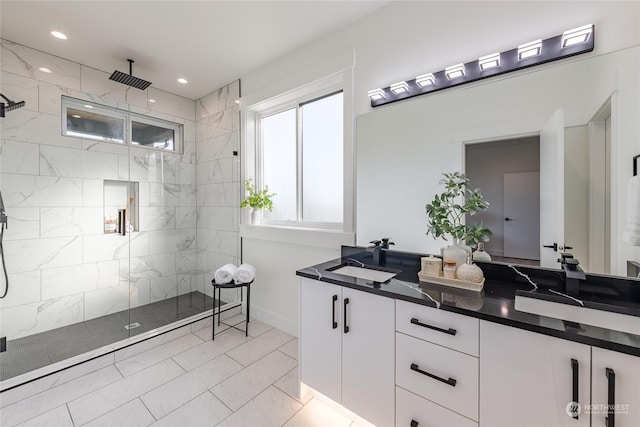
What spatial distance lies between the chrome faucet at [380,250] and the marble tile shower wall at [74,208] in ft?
8.56

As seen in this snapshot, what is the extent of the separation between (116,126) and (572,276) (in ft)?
13.3

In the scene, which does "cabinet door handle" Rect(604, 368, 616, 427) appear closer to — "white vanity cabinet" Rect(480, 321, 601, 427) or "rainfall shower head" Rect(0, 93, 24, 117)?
"white vanity cabinet" Rect(480, 321, 601, 427)

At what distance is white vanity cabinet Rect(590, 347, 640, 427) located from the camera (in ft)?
2.56

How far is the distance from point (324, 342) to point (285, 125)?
2.18m

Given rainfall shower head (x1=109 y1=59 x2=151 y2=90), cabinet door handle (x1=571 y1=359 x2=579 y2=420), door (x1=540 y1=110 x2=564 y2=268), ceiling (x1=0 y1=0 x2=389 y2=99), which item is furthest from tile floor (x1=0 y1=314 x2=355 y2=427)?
ceiling (x1=0 y1=0 x2=389 y2=99)

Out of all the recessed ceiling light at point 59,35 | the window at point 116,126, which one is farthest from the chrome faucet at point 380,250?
the recessed ceiling light at point 59,35

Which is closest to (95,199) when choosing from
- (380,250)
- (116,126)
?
(116,126)

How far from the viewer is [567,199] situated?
4.17ft

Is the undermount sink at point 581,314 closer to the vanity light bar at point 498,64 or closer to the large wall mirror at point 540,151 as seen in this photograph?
the large wall mirror at point 540,151

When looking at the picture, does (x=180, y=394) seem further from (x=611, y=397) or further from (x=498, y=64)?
(x=498, y=64)

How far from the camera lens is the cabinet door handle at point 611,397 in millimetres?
787

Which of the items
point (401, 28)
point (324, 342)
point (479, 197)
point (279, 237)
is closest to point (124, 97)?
point (279, 237)

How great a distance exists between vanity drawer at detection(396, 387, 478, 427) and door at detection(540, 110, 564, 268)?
2.88 feet

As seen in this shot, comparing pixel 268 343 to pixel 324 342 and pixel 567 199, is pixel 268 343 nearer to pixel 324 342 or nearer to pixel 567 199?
pixel 324 342
